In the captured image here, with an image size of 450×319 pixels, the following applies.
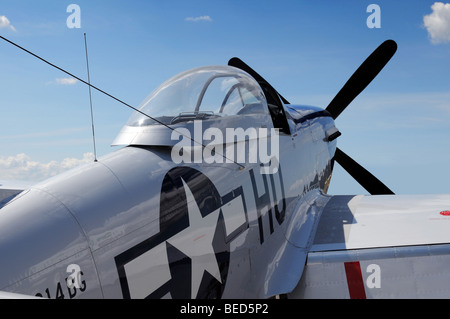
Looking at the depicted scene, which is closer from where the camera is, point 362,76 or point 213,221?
point 213,221

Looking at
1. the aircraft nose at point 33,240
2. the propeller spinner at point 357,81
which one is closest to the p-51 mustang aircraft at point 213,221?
the aircraft nose at point 33,240

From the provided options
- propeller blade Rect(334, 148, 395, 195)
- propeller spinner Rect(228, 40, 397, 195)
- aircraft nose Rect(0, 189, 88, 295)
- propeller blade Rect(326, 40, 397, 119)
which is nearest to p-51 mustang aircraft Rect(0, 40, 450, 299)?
aircraft nose Rect(0, 189, 88, 295)

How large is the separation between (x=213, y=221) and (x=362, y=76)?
8.05 metres

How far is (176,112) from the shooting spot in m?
3.86

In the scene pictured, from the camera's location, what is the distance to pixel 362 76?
10086 millimetres

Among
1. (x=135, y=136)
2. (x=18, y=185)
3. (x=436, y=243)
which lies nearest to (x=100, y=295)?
(x=135, y=136)

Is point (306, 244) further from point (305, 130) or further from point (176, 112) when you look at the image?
point (305, 130)

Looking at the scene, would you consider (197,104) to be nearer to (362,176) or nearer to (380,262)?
(380,262)

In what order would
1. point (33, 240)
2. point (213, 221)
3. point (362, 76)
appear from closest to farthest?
point (33, 240), point (213, 221), point (362, 76)

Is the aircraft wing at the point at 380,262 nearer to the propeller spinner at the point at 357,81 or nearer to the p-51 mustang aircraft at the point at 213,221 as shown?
the p-51 mustang aircraft at the point at 213,221

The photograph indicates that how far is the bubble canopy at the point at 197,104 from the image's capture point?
139 inches

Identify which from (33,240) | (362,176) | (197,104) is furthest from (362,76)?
(33,240)

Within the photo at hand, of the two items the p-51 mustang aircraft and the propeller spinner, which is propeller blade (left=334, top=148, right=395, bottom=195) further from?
the p-51 mustang aircraft

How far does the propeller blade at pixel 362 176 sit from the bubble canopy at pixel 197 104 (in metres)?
5.19
